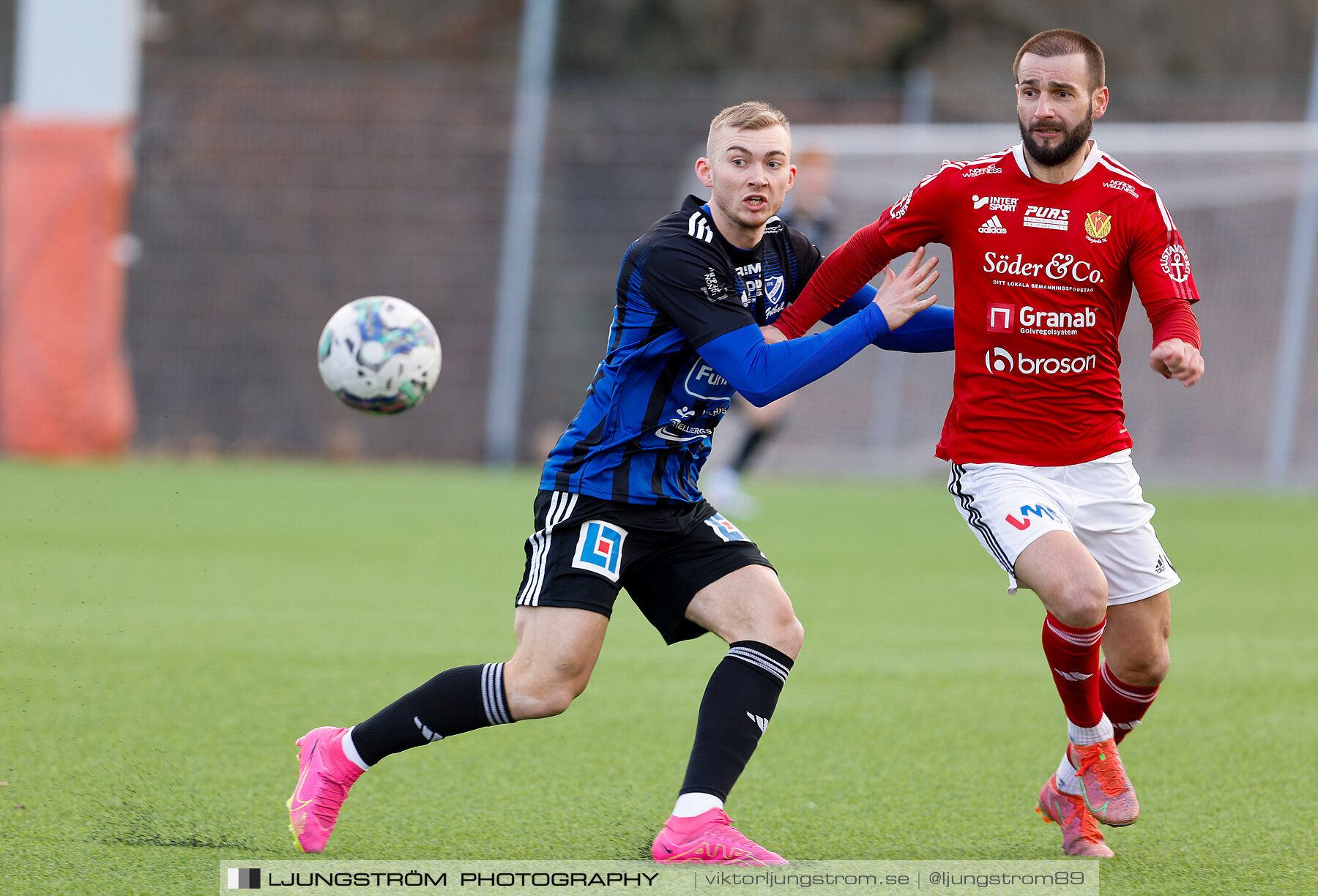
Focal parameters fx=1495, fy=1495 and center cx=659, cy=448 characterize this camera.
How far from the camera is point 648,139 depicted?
15414 millimetres

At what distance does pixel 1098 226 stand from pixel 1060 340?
30cm

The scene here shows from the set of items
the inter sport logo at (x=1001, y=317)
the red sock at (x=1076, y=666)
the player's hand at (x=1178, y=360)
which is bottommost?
the red sock at (x=1076, y=666)

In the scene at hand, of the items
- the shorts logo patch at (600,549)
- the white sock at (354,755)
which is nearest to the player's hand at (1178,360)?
the shorts logo patch at (600,549)

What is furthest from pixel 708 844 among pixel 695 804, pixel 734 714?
pixel 734 714

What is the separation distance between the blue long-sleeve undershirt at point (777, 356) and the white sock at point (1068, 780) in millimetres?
1155

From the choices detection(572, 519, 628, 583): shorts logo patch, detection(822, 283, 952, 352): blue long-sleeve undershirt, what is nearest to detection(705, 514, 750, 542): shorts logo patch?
detection(572, 519, 628, 583): shorts logo patch

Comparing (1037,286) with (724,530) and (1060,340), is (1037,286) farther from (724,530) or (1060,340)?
(724,530)

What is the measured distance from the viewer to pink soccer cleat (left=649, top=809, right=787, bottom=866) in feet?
10.8

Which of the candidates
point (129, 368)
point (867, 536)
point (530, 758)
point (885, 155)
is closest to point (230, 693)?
point (530, 758)

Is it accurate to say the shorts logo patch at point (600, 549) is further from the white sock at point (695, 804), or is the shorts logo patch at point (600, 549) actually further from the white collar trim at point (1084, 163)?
the white collar trim at point (1084, 163)

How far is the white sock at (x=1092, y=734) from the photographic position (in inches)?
145

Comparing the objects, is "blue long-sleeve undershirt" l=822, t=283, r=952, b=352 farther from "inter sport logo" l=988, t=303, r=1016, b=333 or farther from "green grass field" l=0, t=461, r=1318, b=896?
"green grass field" l=0, t=461, r=1318, b=896

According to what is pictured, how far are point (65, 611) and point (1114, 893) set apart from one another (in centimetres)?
526

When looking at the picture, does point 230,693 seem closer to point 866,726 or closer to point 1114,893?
point 866,726
